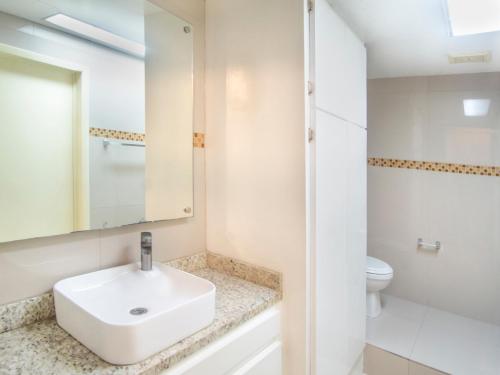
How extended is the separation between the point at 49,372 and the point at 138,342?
21cm

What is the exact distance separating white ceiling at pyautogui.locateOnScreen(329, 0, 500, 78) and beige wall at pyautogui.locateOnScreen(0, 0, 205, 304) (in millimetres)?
727

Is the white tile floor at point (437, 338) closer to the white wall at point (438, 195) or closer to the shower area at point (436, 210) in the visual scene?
the shower area at point (436, 210)

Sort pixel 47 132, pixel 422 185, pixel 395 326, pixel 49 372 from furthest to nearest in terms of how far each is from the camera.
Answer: pixel 422 185 → pixel 395 326 → pixel 47 132 → pixel 49 372

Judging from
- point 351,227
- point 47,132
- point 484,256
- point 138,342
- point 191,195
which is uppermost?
point 47,132

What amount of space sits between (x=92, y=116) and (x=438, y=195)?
256 cm

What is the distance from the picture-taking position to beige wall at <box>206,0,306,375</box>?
127 cm

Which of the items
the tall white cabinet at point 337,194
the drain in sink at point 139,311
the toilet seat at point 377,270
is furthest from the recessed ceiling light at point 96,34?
the toilet seat at point 377,270

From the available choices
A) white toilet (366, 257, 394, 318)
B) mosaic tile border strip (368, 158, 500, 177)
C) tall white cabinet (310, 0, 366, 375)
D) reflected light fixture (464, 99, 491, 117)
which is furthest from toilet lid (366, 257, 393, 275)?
reflected light fixture (464, 99, 491, 117)

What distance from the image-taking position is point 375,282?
2.40 metres

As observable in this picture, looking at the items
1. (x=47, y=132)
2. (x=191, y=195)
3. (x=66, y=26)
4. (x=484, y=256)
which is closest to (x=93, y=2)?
(x=66, y=26)

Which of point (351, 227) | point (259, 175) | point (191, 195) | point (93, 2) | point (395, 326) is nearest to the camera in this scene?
point (93, 2)

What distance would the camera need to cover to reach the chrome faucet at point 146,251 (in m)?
1.25

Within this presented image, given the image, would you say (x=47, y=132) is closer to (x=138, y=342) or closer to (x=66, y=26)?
(x=66, y=26)

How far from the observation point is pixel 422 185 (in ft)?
8.68
